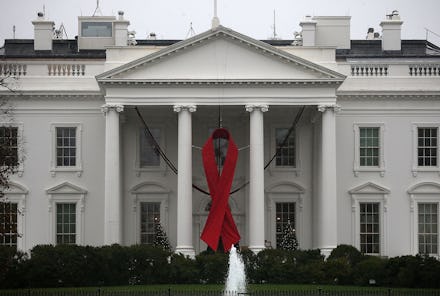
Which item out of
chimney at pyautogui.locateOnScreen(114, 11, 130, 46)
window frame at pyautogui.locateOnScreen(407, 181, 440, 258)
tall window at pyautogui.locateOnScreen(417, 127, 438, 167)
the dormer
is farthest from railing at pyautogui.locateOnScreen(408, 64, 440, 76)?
the dormer

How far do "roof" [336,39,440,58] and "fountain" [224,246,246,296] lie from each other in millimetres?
21211

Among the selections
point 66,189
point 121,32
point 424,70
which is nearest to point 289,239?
point 424,70

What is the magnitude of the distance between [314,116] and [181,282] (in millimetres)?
14740

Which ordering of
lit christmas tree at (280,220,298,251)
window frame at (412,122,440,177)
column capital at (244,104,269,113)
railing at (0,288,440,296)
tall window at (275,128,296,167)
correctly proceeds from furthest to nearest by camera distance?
1. tall window at (275,128,296,167)
2. window frame at (412,122,440,177)
3. lit christmas tree at (280,220,298,251)
4. column capital at (244,104,269,113)
5. railing at (0,288,440,296)

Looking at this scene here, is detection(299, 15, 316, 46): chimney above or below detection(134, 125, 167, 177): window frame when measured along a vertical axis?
above

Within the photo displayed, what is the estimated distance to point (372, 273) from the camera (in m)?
52.9

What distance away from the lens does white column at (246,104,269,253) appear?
199ft

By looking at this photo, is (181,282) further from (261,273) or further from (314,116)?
(314,116)

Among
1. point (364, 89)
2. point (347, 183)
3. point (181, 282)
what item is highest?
point (364, 89)

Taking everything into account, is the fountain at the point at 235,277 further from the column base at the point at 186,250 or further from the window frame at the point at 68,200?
the window frame at the point at 68,200

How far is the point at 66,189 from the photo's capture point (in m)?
64.6

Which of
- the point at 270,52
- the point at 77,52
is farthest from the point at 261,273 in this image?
the point at 77,52

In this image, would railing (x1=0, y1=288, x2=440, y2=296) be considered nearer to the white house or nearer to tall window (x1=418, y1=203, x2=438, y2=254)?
the white house

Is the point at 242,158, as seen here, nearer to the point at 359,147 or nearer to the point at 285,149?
the point at 285,149
